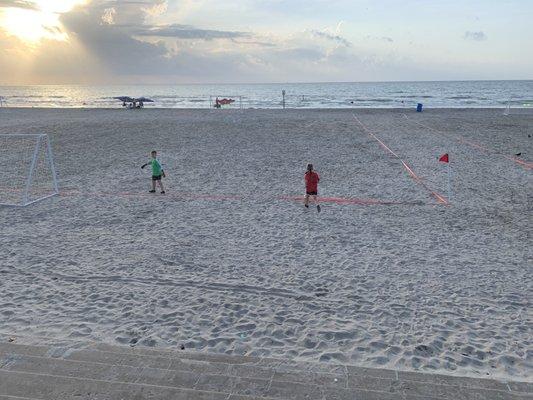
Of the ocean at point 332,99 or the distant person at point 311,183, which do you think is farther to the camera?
the ocean at point 332,99

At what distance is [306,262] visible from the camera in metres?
8.29

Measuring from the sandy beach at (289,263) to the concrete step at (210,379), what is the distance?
0.95 feet

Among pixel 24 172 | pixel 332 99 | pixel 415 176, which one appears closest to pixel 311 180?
pixel 415 176

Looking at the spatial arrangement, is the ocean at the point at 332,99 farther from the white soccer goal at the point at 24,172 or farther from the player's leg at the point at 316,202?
the player's leg at the point at 316,202

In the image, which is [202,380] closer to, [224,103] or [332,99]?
[224,103]

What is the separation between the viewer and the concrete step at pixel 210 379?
4.51m

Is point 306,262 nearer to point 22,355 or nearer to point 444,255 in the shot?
point 444,255

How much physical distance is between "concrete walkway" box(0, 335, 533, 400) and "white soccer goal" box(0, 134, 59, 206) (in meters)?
8.75

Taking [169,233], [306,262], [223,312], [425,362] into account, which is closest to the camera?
[425,362]

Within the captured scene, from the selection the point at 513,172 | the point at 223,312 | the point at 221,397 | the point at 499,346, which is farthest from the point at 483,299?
the point at 513,172

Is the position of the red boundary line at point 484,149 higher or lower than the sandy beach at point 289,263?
higher

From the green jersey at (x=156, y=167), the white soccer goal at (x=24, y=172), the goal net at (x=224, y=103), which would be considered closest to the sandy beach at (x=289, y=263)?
the white soccer goal at (x=24, y=172)

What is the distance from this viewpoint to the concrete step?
178 inches

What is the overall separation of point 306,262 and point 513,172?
11661mm
